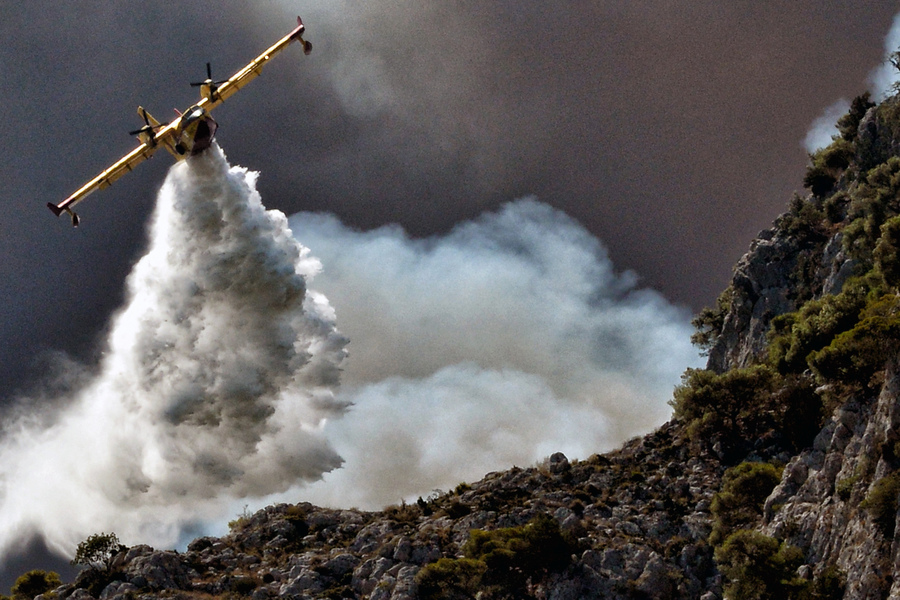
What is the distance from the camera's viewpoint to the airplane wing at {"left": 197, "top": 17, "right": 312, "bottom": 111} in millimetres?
75438

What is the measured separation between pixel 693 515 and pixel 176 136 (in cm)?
5613

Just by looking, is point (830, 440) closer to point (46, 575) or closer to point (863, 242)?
point (863, 242)

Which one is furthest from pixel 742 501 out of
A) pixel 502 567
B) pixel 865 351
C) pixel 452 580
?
pixel 452 580

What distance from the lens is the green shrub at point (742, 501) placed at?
59.7 metres

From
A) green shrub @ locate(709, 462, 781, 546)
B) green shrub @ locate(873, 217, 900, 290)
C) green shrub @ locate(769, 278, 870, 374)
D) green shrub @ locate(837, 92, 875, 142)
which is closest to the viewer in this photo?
green shrub @ locate(709, 462, 781, 546)

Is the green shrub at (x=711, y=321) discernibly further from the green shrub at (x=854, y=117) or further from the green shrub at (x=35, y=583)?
the green shrub at (x=35, y=583)

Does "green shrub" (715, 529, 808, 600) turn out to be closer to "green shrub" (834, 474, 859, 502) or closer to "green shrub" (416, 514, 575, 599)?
"green shrub" (834, 474, 859, 502)

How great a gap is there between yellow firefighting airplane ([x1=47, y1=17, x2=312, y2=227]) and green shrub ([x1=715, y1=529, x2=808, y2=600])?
55702 millimetres

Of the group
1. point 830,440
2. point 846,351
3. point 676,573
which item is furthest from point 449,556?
point 846,351

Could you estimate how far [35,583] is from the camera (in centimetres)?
7675

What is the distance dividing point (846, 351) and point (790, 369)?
19090 millimetres

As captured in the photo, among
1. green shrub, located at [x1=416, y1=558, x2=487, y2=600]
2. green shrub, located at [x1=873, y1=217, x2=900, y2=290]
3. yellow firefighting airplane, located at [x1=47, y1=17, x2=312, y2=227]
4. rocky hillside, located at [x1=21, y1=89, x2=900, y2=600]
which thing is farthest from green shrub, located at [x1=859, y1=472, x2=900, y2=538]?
yellow firefighting airplane, located at [x1=47, y1=17, x2=312, y2=227]

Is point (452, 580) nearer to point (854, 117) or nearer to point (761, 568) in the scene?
point (761, 568)

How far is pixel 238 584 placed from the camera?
63.4 m
